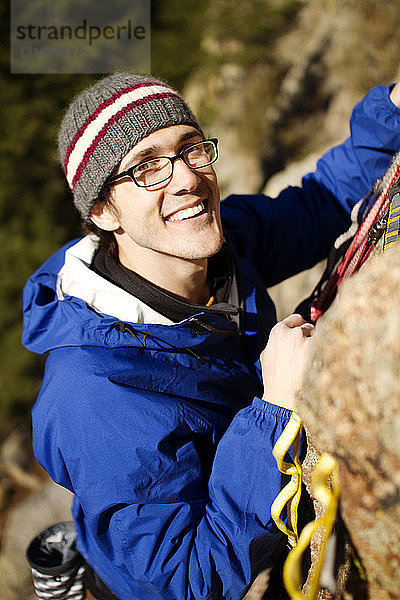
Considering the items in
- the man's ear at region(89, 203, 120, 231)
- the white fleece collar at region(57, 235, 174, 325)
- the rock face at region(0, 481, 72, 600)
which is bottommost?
the rock face at region(0, 481, 72, 600)

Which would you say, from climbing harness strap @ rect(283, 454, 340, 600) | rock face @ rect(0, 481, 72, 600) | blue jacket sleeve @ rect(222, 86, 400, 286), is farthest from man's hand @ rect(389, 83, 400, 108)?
rock face @ rect(0, 481, 72, 600)

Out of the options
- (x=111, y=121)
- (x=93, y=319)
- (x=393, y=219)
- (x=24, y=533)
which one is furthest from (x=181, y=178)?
(x=24, y=533)

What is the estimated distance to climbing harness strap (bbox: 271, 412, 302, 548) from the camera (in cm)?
161

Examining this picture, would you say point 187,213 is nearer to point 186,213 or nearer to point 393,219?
point 186,213

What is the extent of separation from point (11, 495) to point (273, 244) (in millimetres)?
6713

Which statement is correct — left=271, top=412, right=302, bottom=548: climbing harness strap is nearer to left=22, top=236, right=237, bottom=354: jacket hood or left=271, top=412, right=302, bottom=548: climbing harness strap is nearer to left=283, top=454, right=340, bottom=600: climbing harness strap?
left=283, top=454, right=340, bottom=600: climbing harness strap

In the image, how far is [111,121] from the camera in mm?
2561

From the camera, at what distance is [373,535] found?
137 centimetres

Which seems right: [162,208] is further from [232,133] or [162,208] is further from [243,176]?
[232,133]

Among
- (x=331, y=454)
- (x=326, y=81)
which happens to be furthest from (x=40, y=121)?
(x=331, y=454)

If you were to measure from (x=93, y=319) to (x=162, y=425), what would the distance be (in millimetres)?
608

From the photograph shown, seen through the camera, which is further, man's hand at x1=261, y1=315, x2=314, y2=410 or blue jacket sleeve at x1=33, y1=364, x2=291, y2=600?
blue jacket sleeve at x1=33, y1=364, x2=291, y2=600

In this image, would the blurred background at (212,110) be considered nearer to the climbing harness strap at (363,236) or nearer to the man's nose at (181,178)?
the climbing harness strap at (363,236)

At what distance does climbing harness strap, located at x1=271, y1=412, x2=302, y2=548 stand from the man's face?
1.23 metres
